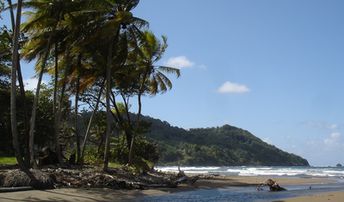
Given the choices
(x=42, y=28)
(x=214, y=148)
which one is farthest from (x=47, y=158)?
(x=214, y=148)

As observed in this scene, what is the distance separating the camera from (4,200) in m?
15.0

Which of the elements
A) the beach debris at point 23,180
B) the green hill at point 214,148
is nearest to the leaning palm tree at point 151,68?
the beach debris at point 23,180

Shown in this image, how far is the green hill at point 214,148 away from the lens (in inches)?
5630

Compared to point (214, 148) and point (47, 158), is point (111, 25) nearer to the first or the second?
point (47, 158)

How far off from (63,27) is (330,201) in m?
15.1

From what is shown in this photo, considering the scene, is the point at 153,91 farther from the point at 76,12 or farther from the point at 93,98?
the point at 76,12

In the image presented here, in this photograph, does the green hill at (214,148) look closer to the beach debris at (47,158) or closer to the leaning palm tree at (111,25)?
the beach debris at (47,158)

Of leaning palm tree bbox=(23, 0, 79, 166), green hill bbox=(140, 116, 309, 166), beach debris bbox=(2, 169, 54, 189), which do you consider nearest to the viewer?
beach debris bbox=(2, 169, 54, 189)

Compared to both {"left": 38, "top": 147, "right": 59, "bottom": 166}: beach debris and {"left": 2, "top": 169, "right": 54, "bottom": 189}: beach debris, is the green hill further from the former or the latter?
{"left": 2, "top": 169, "right": 54, "bottom": 189}: beach debris

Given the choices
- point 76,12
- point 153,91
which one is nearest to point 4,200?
point 76,12

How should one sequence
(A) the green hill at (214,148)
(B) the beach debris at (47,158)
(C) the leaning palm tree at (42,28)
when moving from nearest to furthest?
1. (C) the leaning palm tree at (42,28)
2. (B) the beach debris at (47,158)
3. (A) the green hill at (214,148)

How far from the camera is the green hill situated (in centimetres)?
14300

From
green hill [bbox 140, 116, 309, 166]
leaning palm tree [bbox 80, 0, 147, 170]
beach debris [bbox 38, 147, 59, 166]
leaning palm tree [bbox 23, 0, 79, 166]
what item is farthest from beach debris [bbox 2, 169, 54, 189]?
green hill [bbox 140, 116, 309, 166]

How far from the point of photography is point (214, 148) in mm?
157500
